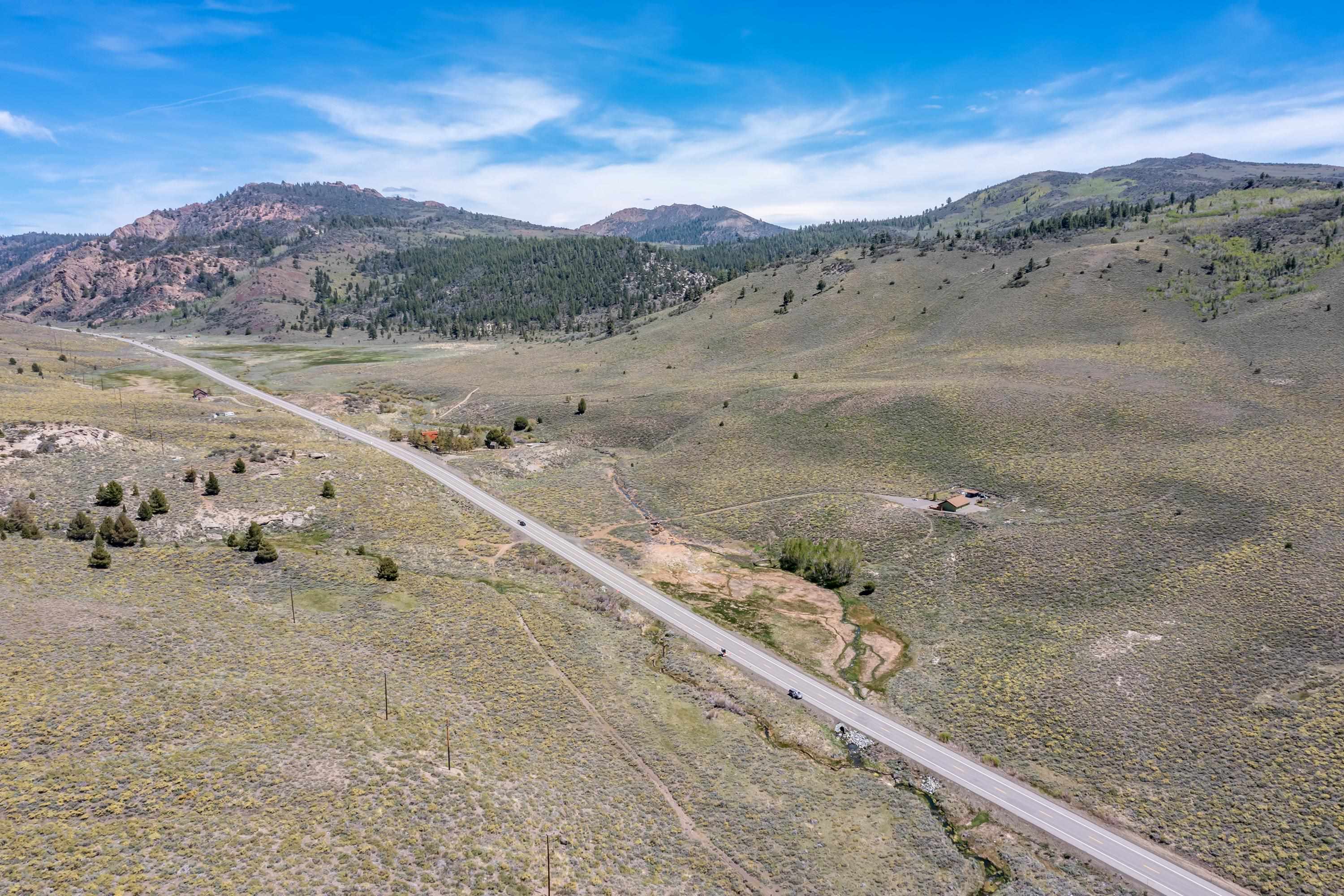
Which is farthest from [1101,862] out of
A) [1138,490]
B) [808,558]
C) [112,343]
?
[112,343]

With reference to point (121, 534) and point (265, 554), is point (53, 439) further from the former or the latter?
point (265, 554)

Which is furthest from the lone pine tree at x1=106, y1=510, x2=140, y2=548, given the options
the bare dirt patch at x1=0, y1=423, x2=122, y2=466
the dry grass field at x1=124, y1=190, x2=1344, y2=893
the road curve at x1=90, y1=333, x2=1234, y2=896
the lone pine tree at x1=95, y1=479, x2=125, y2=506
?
the dry grass field at x1=124, y1=190, x2=1344, y2=893

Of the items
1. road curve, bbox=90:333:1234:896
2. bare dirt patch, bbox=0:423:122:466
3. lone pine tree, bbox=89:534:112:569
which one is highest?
bare dirt patch, bbox=0:423:122:466

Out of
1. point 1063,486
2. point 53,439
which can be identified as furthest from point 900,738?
point 53,439

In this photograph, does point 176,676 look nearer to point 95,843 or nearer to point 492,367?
point 95,843

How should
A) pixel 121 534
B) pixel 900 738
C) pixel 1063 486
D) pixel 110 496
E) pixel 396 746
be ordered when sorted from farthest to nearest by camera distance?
pixel 1063 486
pixel 110 496
pixel 121 534
pixel 900 738
pixel 396 746

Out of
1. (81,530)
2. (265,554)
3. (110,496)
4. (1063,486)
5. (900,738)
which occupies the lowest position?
(900,738)

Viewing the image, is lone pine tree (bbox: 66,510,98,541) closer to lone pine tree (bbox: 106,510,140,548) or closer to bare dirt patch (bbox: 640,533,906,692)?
lone pine tree (bbox: 106,510,140,548)
